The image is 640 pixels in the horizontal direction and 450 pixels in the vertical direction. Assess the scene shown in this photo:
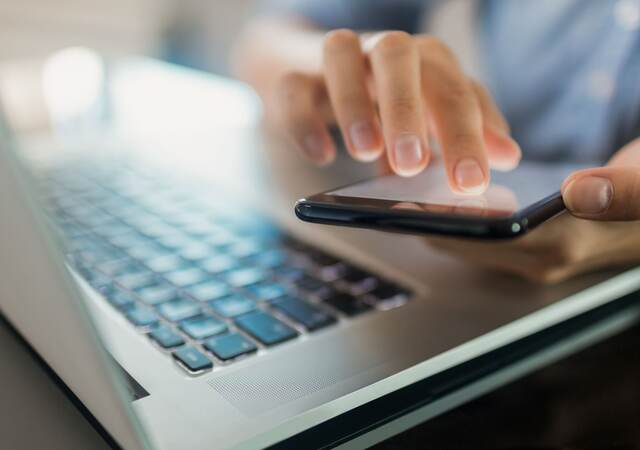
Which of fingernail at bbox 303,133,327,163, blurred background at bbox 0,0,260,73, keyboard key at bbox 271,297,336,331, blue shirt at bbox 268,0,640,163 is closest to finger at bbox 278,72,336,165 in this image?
fingernail at bbox 303,133,327,163

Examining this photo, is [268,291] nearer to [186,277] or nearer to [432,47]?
[186,277]

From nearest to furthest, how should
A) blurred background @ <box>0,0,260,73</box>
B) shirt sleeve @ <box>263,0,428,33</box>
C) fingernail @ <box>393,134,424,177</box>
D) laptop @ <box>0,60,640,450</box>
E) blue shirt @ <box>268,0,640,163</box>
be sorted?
laptop @ <box>0,60,640,450</box>, fingernail @ <box>393,134,424,177</box>, blue shirt @ <box>268,0,640,163</box>, shirt sleeve @ <box>263,0,428,33</box>, blurred background @ <box>0,0,260,73</box>

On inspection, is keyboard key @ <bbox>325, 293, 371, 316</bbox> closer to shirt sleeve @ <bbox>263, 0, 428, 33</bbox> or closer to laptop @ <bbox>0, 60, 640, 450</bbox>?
laptop @ <bbox>0, 60, 640, 450</bbox>

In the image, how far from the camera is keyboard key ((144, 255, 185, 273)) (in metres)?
0.40

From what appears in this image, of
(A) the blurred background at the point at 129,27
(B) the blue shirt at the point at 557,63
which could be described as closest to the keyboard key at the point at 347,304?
(B) the blue shirt at the point at 557,63

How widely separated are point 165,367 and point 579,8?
513 millimetres

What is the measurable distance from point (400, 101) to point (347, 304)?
10 cm

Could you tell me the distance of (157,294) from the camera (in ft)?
1.18

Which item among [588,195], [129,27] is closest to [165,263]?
[588,195]

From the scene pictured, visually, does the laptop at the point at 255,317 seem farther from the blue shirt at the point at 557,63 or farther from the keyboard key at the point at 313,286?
the blue shirt at the point at 557,63

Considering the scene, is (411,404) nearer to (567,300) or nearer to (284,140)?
(567,300)

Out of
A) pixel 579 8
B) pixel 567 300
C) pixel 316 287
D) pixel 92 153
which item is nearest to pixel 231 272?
pixel 316 287

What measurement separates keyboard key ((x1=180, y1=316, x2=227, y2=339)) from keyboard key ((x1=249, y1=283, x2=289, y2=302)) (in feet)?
0.12

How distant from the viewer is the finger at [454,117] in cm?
31
